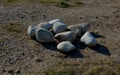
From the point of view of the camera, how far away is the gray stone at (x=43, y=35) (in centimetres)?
754

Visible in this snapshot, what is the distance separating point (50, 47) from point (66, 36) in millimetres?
434

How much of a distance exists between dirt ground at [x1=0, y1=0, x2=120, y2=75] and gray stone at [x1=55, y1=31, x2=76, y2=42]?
20cm

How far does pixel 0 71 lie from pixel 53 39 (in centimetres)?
158

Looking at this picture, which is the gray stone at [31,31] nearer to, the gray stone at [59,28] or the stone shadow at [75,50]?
the stone shadow at [75,50]

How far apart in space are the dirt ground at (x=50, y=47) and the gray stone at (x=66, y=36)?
199 mm

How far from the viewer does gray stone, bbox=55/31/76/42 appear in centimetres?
763

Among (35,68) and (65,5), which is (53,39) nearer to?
(35,68)

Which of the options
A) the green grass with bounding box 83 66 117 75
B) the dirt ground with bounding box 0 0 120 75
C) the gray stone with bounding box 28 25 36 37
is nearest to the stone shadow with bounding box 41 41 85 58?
the dirt ground with bounding box 0 0 120 75

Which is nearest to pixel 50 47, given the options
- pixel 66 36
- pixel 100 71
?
pixel 66 36

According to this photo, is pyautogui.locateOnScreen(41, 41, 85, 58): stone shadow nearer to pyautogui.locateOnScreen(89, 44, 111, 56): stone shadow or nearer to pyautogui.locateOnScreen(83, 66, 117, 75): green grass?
pyautogui.locateOnScreen(89, 44, 111, 56): stone shadow

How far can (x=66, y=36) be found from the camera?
762cm

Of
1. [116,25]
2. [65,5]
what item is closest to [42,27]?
[116,25]

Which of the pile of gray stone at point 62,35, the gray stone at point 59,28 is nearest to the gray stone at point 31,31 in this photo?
the pile of gray stone at point 62,35

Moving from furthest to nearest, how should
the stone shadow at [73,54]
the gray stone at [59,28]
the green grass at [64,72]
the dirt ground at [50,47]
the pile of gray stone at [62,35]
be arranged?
the gray stone at [59,28] → the pile of gray stone at [62,35] → the stone shadow at [73,54] → the dirt ground at [50,47] → the green grass at [64,72]
